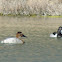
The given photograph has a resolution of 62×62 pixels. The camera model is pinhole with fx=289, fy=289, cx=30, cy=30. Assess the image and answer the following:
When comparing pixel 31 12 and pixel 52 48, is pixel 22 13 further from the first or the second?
pixel 52 48

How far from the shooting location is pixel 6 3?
92375 mm

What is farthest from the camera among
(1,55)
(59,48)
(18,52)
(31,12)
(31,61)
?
(31,12)

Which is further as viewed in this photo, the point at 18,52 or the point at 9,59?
the point at 18,52

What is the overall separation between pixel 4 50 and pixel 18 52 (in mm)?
1102

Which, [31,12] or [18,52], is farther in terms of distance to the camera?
[31,12]

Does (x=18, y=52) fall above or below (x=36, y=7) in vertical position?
above

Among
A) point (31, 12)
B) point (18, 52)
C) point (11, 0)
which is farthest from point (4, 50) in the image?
point (11, 0)

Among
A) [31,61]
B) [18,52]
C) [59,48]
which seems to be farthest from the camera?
[59,48]

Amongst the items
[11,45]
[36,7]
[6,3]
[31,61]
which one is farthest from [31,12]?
[31,61]

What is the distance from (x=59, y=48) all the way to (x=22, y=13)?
7096 cm

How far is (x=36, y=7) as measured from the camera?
92.6 meters

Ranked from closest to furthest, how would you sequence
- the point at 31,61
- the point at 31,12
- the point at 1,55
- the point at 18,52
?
the point at 31,61 < the point at 1,55 < the point at 18,52 < the point at 31,12

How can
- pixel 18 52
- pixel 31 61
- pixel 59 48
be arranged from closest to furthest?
pixel 31 61 → pixel 18 52 → pixel 59 48

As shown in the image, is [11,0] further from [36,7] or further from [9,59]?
[9,59]
